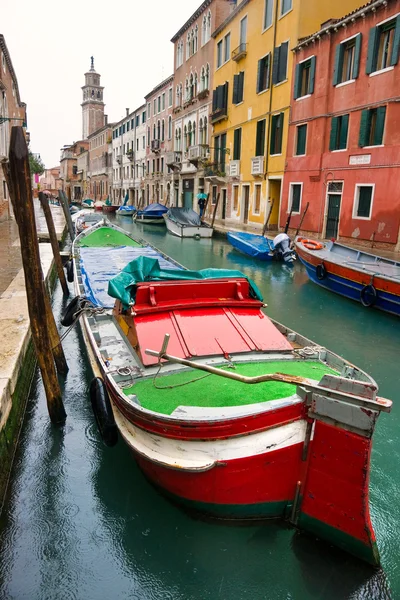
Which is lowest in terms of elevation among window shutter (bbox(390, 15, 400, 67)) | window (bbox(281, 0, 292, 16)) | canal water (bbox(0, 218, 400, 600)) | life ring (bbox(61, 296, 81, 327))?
canal water (bbox(0, 218, 400, 600))

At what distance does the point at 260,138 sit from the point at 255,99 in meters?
1.90

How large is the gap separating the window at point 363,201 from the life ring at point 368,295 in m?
5.16

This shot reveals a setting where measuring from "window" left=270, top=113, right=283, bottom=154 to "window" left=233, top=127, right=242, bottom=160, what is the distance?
3.69 meters

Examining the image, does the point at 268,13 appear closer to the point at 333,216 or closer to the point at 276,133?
the point at 276,133

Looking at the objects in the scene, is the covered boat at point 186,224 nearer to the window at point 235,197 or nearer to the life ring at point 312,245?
the window at point 235,197

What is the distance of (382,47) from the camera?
13469 mm

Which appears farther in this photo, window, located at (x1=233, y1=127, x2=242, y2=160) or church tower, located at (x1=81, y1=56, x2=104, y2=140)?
church tower, located at (x1=81, y1=56, x2=104, y2=140)

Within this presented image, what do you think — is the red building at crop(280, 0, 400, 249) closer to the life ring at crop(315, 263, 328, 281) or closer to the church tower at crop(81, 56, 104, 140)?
the life ring at crop(315, 263, 328, 281)

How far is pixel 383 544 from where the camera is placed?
3.42m

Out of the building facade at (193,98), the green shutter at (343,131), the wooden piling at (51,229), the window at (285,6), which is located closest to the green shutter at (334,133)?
the green shutter at (343,131)

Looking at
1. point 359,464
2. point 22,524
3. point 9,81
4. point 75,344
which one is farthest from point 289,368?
point 9,81

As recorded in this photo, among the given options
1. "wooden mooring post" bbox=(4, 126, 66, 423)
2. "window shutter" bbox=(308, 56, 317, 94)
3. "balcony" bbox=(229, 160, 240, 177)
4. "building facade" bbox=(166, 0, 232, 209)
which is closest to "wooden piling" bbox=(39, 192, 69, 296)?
"wooden mooring post" bbox=(4, 126, 66, 423)

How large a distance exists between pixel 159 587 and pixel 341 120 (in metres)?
15.3

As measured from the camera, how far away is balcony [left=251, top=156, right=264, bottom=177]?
66.9ft
